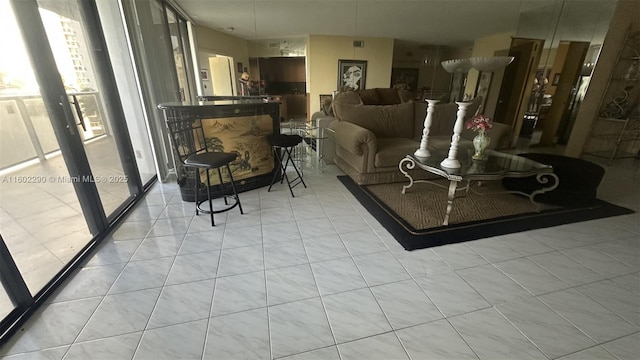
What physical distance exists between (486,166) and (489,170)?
0.38ft

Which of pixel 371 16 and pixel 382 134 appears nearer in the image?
pixel 382 134

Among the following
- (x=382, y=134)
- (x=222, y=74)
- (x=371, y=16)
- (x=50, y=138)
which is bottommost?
(x=382, y=134)

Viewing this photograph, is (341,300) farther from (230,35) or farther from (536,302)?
(230,35)

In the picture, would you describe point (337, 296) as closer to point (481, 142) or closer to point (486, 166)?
point (486, 166)

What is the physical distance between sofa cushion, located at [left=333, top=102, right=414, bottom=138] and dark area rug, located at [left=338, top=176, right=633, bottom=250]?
0.86 m

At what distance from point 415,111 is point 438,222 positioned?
73.8 inches

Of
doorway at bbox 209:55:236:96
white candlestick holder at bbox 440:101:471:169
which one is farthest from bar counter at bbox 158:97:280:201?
doorway at bbox 209:55:236:96

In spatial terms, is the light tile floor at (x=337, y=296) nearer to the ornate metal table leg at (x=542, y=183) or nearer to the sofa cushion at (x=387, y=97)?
the ornate metal table leg at (x=542, y=183)

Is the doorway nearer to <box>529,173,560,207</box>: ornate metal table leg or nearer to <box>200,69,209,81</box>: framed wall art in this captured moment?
<box>200,69,209,81</box>: framed wall art

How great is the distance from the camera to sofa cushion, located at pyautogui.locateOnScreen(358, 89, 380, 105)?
→ 3891 millimetres

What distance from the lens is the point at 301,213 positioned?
7.98ft

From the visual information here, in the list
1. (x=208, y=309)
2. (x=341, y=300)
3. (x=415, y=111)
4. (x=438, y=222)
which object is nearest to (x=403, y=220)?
(x=438, y=222)

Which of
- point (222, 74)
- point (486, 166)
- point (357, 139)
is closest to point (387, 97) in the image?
point (357, 139)

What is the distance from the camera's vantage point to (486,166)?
2299 millimetres
